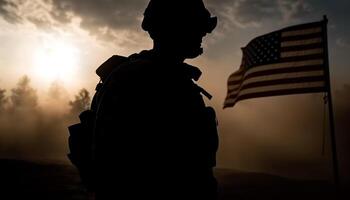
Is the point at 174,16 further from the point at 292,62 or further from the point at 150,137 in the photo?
the point at 292,62

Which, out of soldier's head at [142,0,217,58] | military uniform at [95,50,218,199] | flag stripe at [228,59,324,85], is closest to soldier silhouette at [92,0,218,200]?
military uniform at [95,50,218,199]

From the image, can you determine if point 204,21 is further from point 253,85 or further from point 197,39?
point 253,85

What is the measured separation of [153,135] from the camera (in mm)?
1409

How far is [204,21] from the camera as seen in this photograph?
176 centimetres

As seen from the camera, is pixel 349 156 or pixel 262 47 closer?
pixel 262 47

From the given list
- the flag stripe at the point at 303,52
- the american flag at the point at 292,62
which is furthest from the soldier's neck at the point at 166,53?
the flag stripe at the point at 303,52

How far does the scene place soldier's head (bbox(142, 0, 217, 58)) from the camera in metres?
1.68

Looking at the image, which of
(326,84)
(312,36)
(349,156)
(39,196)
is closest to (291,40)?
(312,36)

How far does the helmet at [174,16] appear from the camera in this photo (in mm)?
1680

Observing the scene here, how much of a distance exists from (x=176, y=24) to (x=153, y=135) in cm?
55

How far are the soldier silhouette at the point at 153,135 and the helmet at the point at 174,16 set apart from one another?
167 millimetres

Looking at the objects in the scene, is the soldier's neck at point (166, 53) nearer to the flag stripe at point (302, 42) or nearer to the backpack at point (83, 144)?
the backpack at point (83, 144)

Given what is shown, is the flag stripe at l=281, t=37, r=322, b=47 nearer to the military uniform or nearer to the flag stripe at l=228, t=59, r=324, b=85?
the flag stripe at l=228, t=59, r=324, b=85

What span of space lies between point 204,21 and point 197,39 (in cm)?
9
